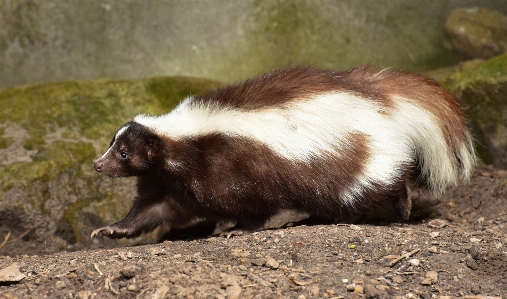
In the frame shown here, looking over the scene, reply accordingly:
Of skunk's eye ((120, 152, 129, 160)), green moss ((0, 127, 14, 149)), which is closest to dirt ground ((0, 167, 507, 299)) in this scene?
skunk's eye ((120, 152, 129, 160))

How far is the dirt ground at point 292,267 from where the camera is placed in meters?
4.04

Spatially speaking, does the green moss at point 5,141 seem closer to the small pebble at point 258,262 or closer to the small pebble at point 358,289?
the small pebble at point 258,262

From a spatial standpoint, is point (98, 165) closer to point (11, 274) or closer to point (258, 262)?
point (11, 274)

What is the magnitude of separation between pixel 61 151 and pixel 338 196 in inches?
140

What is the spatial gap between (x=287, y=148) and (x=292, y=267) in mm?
1424

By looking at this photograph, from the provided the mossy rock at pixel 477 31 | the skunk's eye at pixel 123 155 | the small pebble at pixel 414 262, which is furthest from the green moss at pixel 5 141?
the mossy rock at pixel 477 31

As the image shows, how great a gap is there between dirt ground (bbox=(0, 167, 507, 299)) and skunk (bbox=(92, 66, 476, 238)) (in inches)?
18.3

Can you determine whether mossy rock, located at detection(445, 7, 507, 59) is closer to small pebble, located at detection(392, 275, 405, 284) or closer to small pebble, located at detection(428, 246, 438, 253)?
small pebble, located at detection(428, 246, 438, 253)

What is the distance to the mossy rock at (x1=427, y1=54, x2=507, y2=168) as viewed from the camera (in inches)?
286

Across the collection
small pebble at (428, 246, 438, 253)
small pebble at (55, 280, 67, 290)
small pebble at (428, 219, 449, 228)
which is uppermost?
small pebble at (55, 280, 67, 290)

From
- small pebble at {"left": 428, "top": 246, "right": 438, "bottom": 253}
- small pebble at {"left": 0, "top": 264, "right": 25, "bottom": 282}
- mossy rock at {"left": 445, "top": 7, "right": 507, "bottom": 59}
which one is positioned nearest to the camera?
small pebble at {"left": 0, "top": 264, "right": 25, "bottom": 282}

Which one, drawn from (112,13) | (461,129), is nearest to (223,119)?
(461,129)

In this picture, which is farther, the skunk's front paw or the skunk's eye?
the skunk's front paw

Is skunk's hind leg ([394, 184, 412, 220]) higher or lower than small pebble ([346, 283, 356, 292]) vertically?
lower
